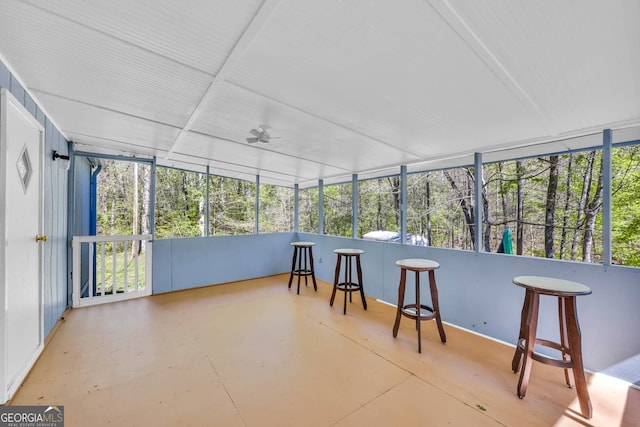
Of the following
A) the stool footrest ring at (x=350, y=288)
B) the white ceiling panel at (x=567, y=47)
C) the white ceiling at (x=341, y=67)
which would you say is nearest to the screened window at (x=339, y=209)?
the stool footrest ring at (x=350, y=288)

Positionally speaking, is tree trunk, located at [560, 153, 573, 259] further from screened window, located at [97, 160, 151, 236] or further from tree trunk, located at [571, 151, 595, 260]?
screened window, located at [97, 160, 151, 236]

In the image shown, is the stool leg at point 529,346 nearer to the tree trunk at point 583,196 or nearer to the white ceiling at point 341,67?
the white ceiling at point 341,67

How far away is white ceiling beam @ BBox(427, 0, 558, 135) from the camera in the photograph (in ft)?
3.83

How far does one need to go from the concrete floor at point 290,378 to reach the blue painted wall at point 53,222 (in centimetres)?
31

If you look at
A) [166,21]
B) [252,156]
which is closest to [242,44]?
[166,21]

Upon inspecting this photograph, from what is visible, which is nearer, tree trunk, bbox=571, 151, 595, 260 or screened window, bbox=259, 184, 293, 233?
tree trunk, bbox=571, 151, 595, 260

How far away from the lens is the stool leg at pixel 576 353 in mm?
1741

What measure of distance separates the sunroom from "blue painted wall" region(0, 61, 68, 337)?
4cm

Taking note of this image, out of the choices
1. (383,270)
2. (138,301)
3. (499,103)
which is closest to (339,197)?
(383,270)

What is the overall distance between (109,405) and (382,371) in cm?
212

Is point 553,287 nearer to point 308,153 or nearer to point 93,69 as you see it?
point 308,153

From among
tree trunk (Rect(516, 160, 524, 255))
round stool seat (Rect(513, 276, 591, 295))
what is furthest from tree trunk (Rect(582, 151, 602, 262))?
round stool seat (Rect(513, 276, 591, 295))

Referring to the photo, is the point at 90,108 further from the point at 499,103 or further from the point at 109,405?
the point at 499,103

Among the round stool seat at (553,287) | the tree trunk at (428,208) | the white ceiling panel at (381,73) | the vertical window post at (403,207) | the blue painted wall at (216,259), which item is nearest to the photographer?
the white ceiling panel at (381,73)
